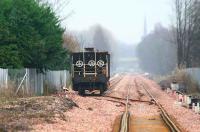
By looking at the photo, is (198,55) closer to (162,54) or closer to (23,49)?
(23,49)

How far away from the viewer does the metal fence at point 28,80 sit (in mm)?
33844

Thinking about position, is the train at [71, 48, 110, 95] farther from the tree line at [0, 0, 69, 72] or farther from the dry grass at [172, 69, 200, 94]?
the dry grass at [172, 69, 200, 94]

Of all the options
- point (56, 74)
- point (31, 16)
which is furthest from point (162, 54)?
point (31, 16)

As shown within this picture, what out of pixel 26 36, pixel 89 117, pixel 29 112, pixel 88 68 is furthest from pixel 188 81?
pixel 29 112

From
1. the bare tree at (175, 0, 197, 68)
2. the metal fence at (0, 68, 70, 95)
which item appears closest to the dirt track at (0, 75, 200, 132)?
the metal fence at (0, 68, 70, 95)

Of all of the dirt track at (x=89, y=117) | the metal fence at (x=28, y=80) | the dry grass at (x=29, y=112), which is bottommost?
the dirt track at (x=89, y=117)

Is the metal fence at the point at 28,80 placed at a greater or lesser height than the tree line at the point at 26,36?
lesser

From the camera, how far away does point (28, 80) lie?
3828 cm

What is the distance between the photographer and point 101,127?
24.0 metres

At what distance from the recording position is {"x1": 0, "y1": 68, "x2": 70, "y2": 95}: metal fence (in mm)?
33844

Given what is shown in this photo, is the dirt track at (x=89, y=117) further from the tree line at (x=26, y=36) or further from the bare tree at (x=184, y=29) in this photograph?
the bare tree at (x=184, y=29)

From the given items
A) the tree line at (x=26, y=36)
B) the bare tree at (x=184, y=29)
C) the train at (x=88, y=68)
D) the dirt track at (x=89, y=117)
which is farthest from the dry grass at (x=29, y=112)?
the bare tree at (x=184, y=29)

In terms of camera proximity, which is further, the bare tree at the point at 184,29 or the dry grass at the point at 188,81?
the bare tree at the point at 184,29

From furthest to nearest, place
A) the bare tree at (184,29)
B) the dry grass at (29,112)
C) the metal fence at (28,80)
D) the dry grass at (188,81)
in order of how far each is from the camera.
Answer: the bare tree at (184,29) → the dry grass at (188,81) → the metal fence at (28,80) → the dry grass at (29,112)
